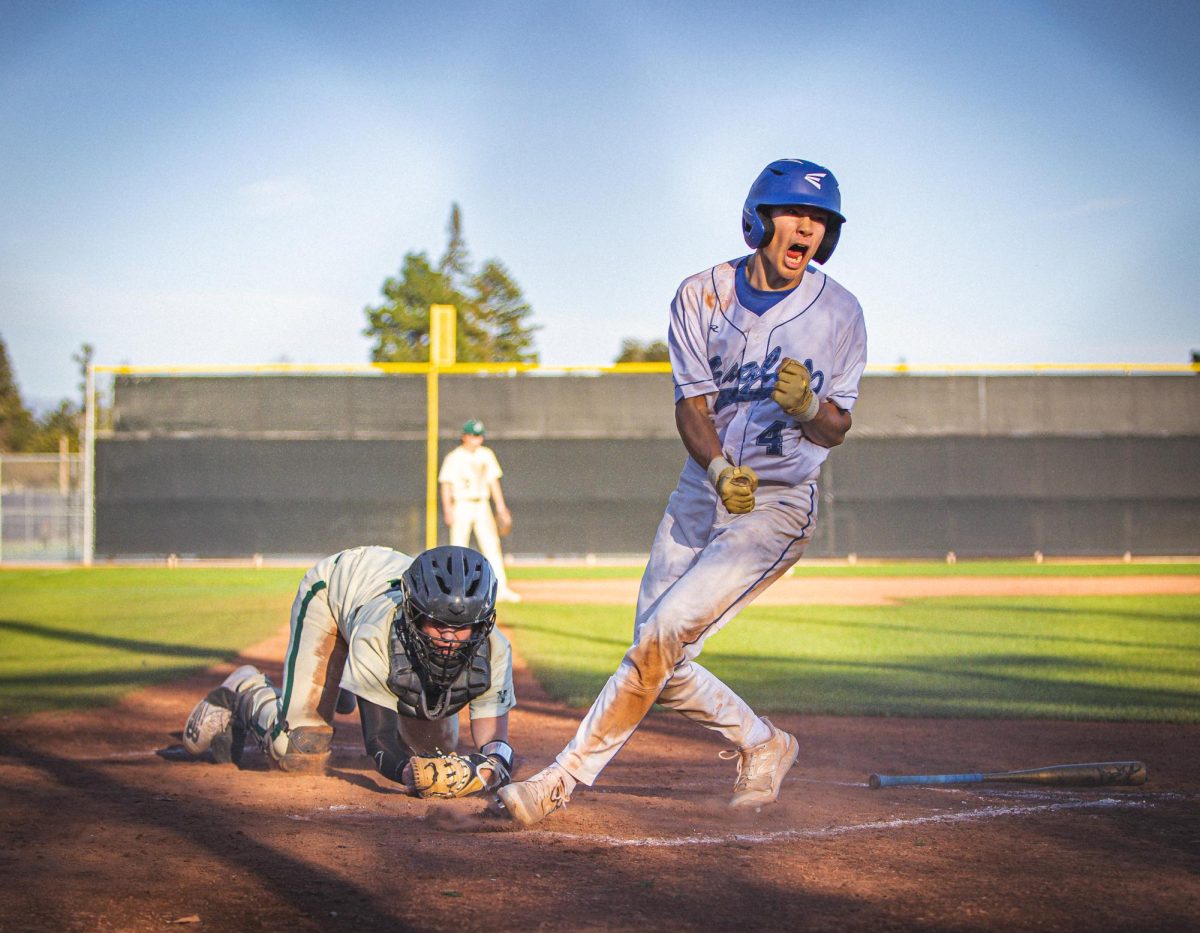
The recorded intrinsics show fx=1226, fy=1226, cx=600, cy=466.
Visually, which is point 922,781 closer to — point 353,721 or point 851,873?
point 851,873

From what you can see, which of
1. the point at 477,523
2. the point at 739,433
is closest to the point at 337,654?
the point at 739,433

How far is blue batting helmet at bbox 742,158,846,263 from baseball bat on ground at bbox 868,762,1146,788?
225cm

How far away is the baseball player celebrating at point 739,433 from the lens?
441 cm

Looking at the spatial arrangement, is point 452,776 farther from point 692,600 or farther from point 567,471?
point 567,471

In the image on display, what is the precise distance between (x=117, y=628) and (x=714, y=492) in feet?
34.2

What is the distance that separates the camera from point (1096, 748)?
6395 millimetres

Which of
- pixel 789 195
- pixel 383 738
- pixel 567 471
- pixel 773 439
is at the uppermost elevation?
pixel 789 195

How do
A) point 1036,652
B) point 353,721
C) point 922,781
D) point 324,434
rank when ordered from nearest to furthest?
point 922,781 → point 353,721 → point 1036,652 → point 324,434

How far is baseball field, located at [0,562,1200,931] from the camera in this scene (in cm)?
346

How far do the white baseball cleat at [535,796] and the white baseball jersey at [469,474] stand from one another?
1040 cm

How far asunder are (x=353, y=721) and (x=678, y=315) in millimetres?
4111

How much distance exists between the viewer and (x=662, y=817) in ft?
15.5

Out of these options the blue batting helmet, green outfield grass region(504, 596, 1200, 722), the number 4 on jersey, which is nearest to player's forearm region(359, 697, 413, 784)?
the number 4 on jersey

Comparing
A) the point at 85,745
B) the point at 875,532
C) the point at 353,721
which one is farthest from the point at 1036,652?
the point at 875,532
